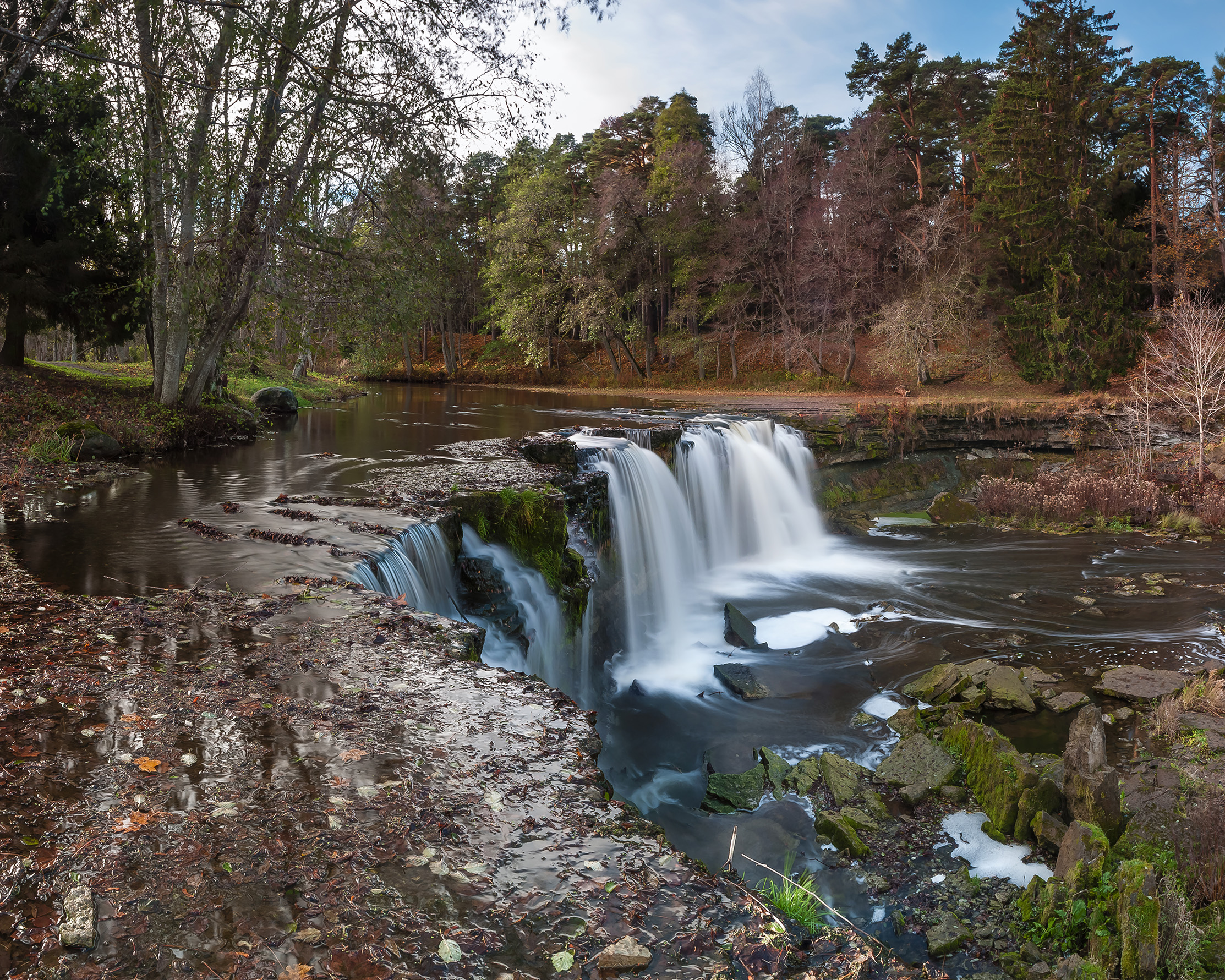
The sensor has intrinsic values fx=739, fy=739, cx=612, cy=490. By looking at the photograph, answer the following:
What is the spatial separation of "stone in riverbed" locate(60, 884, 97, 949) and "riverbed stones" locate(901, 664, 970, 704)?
8.39 meters

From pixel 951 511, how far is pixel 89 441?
18.6m

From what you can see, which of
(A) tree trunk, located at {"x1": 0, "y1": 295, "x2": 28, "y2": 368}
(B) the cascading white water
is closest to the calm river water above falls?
(B) the cascading white water

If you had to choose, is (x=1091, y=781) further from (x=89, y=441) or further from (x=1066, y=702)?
(x=89, y=441)

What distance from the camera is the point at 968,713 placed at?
27.2 ft

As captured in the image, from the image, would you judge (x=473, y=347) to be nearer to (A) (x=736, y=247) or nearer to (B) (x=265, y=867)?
(A) (x=736, y=247)

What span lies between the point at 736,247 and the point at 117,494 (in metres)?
33.0

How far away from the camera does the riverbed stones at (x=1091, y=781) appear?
5578 mm

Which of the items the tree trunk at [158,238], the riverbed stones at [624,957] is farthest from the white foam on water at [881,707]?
the tree trunk at [158,238]

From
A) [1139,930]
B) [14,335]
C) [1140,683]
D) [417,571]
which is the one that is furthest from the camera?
[14,335]

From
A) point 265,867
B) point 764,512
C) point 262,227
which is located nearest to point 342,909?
point 265,867

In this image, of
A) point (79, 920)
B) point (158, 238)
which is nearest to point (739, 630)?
point (79, 920)

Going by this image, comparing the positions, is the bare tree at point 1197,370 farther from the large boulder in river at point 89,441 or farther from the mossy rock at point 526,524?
the large boulder in river at point 89,441

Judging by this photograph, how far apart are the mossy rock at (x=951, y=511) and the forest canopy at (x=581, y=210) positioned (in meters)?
12.7

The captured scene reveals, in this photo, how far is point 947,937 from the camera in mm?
5055
